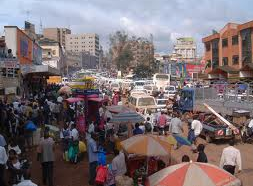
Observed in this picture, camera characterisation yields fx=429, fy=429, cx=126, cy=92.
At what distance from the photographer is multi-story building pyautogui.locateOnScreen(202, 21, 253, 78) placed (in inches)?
1816

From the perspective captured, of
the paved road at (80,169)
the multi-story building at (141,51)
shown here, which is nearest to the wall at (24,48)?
the paved road at (80,169)

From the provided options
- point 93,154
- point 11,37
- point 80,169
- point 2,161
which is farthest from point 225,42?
point 2,161

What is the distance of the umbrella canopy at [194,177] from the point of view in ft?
23.4

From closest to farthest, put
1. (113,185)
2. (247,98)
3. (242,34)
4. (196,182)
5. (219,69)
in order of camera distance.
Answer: (196,182) < (113,185) < (247,98) < (219,69) < (242,34)

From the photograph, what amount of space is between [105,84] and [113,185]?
53287 millimetres

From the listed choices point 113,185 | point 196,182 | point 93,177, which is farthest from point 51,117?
point 196,182

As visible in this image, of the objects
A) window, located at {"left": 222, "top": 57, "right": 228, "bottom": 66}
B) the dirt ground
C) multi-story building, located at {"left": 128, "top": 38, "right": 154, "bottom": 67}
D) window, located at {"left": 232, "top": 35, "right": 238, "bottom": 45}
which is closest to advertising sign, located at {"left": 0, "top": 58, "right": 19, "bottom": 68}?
the dirt ground

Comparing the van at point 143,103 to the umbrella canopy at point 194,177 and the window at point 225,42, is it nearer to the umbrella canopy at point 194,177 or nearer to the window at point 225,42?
the umbrella canopy at point 194,177

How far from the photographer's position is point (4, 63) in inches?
720

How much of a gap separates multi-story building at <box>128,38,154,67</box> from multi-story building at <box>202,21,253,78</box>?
110 ft

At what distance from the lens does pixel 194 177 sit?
23.6 ft

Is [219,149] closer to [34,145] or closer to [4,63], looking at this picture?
[34,145]

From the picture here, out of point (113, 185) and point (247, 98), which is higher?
point (247, 98)

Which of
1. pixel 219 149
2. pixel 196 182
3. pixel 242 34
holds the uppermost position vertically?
pixel 242 34
